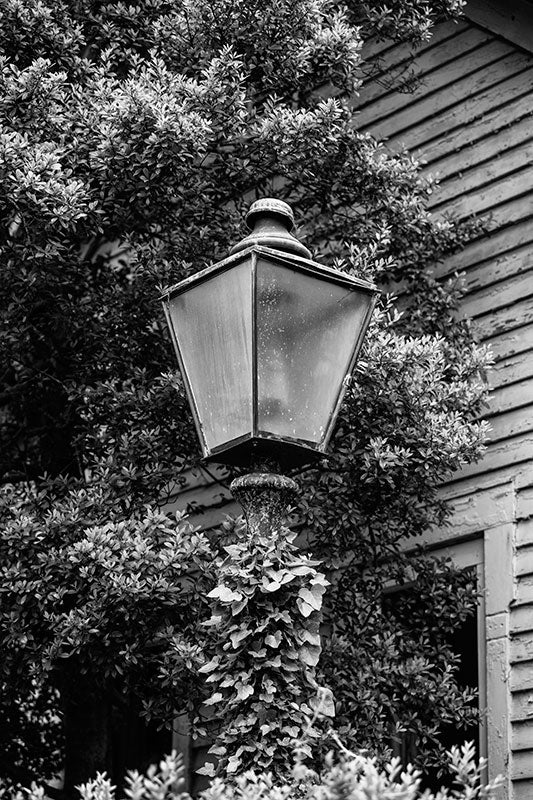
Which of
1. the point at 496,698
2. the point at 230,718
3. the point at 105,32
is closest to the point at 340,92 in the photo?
the point at 105,32

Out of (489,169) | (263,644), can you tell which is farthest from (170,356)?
(263,644)

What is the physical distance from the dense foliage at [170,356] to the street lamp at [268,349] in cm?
183

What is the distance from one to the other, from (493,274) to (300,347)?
11.4ft

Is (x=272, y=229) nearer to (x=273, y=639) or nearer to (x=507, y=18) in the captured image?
(x=273, y=639)

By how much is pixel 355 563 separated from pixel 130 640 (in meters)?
1.63

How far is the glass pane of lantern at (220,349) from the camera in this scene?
11.6ft

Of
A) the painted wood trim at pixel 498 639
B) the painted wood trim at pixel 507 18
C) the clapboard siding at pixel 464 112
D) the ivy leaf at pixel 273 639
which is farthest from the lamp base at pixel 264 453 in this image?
the painted wood trim at pixel 507 18

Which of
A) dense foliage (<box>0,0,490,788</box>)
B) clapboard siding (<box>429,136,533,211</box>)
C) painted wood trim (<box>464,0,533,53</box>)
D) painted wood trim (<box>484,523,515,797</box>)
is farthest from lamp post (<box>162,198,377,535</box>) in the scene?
painted wood trim (<box>464,0,533,53</box>)

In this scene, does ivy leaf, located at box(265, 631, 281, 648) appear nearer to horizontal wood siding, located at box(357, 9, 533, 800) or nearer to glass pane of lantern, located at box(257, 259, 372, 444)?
glass pane of lantern, located at box(257, 259, 372, 444)

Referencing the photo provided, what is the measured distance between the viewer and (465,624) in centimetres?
685

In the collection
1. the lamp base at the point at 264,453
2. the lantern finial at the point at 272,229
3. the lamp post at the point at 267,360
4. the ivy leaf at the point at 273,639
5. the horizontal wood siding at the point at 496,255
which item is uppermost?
the horizontal wood siding at the point at 496,255

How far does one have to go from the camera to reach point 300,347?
360 cm

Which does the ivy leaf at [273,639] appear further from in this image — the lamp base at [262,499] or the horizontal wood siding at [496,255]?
the horizontal wood siding at [496,255]

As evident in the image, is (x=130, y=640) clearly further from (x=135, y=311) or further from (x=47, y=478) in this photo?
(x=135, y=311)
